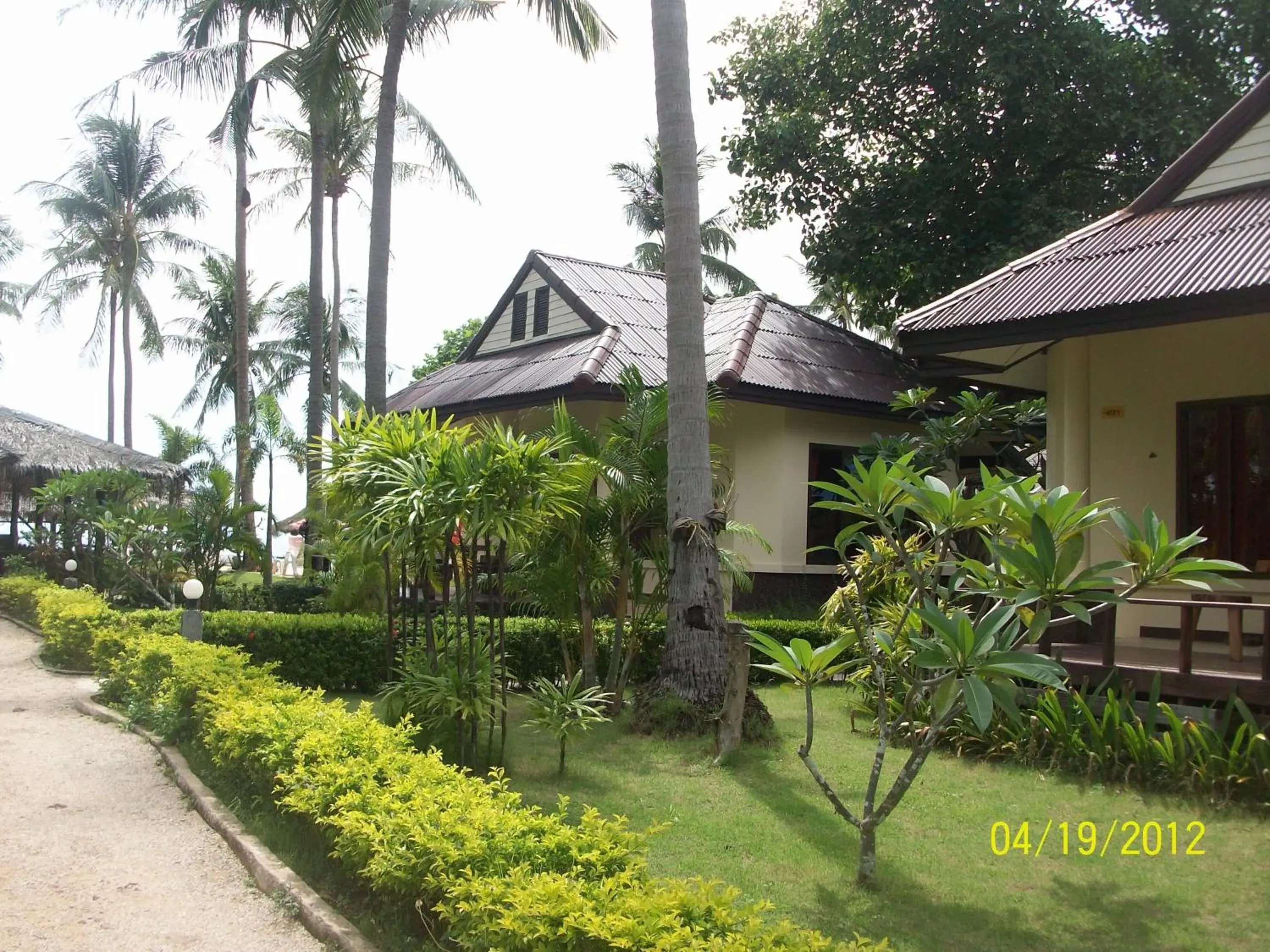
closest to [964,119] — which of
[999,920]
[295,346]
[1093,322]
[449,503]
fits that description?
[1093,322]

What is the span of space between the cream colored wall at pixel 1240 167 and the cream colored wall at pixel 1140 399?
1.54 metres

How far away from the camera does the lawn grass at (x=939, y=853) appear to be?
493cm

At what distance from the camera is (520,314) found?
65.9ft

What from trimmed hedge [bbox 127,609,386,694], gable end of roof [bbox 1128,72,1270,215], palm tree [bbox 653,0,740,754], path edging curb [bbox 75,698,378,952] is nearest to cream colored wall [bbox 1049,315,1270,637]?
gable end of roof [bbox 1128,72,1270,215]

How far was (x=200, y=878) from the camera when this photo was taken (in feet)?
19.5

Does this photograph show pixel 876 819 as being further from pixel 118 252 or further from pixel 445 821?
pixel 118 252

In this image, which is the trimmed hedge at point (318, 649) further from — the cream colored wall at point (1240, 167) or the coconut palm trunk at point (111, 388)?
the coconut palm trunk at point (111, 388)

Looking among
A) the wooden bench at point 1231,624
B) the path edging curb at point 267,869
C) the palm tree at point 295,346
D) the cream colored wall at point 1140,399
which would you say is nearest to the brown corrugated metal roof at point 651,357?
the cream colored wall at point 1140,399

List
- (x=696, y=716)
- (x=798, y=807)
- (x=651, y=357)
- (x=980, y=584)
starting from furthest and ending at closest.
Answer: (x=651, y=357), (x=696, y=716), (x=798, y=807), (x=980, y=584)

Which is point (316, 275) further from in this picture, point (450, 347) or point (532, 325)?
point (450, 347)

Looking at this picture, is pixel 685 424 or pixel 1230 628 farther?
pixel 685 424

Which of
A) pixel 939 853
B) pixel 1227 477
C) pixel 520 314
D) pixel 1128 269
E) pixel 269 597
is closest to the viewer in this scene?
pixel 939 853

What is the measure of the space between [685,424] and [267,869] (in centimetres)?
474

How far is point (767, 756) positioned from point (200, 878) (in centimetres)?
411
